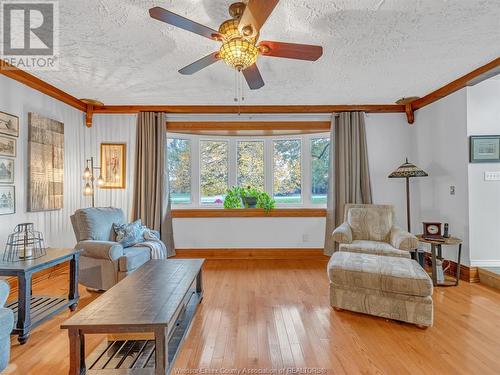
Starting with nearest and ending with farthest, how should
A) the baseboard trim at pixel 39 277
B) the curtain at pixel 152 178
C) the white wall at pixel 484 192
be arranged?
1. the baseboard trim at pixel 39 277
2. the white wall at pixel 484 192
3. the curtain at pixel 152 178

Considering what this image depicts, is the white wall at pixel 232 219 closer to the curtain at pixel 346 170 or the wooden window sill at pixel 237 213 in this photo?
the wooden window sill at pixel 237 213

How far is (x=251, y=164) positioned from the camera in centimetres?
496

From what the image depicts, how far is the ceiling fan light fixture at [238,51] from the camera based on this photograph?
1.76 m

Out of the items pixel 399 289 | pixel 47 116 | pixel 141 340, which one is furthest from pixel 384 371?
pixel 47 116

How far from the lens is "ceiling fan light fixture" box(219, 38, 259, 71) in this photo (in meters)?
1.76

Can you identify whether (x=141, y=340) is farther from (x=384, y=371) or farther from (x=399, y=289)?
(x=399, y=289)

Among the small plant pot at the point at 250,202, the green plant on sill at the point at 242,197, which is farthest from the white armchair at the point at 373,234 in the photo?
the small plant pot at the point at 250,202

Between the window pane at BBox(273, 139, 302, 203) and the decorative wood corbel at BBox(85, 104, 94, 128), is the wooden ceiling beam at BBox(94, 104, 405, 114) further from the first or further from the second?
the window pane at BBox(273, 139, 302, 203)

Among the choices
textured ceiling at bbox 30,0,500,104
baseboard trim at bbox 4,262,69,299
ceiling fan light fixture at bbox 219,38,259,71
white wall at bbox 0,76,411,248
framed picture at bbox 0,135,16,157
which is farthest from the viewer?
white wall at bbox 0,76,411,248

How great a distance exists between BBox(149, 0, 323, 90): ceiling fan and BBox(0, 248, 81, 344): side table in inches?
81.6

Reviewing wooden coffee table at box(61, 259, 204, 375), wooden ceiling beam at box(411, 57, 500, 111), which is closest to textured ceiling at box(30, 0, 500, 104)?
wooden ceiling beam at box(411, 57, 500, 111)

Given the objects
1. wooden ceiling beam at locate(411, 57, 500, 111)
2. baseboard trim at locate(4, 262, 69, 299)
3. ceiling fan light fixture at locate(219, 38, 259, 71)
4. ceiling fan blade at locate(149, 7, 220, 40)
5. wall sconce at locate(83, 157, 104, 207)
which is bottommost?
baseboard trim at locate(4, 262, 69, 299)

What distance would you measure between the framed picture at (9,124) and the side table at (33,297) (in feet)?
4.91

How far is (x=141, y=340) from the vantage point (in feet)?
6.31
